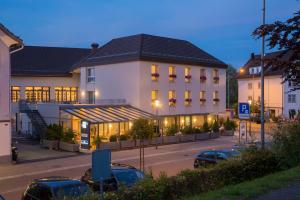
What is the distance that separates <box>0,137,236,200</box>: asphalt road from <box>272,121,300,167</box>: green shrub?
18.7 feet

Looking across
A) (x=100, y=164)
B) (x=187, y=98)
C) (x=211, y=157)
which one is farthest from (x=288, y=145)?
(x=187, y=98)

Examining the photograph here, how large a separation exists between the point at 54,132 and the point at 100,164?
28897 mm

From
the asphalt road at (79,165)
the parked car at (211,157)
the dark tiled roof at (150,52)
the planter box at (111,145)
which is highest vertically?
the dark tiled roof at (150,52)

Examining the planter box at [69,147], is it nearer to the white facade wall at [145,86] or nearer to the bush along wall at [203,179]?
the white facade wall at [145,86]

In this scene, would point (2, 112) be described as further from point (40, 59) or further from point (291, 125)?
point (40, 59)

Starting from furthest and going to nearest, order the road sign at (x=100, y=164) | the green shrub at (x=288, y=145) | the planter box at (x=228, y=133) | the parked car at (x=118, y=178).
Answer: the planter box at (x=228, y=133) < the green shrub at (x=288, y=145) < the parked car at (x=118, y=178) < the road sign at (x=100, y=164)

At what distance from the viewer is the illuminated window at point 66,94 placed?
56781 millimetres

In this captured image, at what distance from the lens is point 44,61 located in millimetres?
59562

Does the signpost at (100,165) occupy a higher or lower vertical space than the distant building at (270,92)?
lower

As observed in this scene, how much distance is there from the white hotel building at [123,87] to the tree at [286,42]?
26.0m

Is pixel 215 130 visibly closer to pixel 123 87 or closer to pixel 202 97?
pixel 202 97

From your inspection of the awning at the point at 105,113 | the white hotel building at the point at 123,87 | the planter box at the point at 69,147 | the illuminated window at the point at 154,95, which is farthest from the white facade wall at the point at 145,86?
the planter box at the point at 69,147

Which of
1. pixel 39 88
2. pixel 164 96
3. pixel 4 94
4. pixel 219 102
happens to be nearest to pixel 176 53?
pixel 164 96

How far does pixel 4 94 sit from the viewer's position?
93.8 ft
